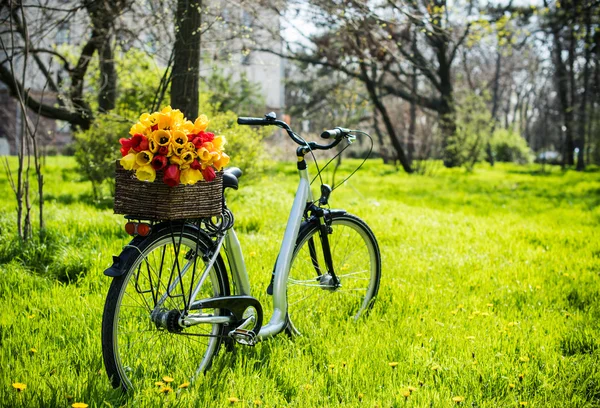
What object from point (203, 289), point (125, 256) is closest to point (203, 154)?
point (125, 256)

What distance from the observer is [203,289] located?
10.8 feet

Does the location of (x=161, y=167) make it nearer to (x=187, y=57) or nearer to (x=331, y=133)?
(x=331, y=133)

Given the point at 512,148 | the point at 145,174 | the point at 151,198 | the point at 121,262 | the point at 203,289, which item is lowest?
the point at 203,289

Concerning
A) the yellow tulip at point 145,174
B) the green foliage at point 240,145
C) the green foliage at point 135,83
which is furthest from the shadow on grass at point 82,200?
the yellow tulip at point 145,174

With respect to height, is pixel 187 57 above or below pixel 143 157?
above

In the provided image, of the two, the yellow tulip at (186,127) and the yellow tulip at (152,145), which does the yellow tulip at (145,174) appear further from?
the yellow tulip at (186,127)

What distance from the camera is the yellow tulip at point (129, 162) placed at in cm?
237

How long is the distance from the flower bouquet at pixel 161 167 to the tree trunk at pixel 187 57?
3735 mm

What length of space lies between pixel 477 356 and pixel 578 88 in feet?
111

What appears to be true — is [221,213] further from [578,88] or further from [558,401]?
[578,88]

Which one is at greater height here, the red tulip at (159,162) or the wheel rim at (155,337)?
the red tulip at (159,162)

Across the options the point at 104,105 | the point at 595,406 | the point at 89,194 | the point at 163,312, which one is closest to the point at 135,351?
the point at 163,312

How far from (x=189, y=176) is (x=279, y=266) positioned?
93 centimetres

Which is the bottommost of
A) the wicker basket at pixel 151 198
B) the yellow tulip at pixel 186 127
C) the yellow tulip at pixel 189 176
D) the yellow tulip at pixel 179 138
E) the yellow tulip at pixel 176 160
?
the wicker basket at pixel 151 198
